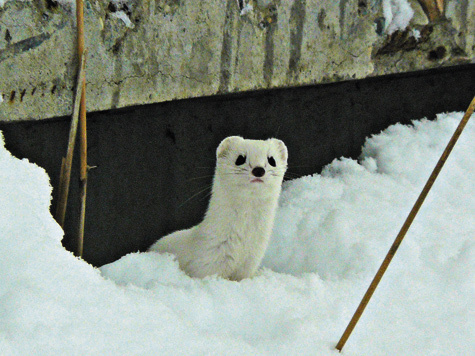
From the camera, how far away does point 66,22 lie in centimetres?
173

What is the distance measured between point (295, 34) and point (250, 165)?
71 centimetres

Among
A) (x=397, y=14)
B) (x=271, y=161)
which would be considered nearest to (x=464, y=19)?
(x=397, y=14)

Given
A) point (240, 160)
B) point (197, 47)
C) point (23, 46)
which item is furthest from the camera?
point (197, 47)

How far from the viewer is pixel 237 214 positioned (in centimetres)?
203

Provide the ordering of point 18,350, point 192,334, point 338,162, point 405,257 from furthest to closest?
point 338,162 < point 405,257 < point 192,334 < point 18,350

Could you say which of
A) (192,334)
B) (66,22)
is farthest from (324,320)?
(66,22)

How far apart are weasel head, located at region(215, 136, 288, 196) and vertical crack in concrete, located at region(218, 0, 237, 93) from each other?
296 millimetres

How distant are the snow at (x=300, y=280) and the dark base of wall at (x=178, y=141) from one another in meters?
0.17

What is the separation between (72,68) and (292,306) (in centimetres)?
100

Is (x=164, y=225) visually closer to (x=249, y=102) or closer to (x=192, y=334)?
(x=249, y=102)

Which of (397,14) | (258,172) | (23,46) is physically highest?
(397,14)

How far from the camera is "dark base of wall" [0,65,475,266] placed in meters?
2.13

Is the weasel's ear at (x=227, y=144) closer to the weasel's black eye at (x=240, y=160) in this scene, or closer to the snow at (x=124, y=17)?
the weasel's black eye at (x=240, y=160)

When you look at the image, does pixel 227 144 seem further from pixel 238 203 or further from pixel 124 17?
pixel 124 17
